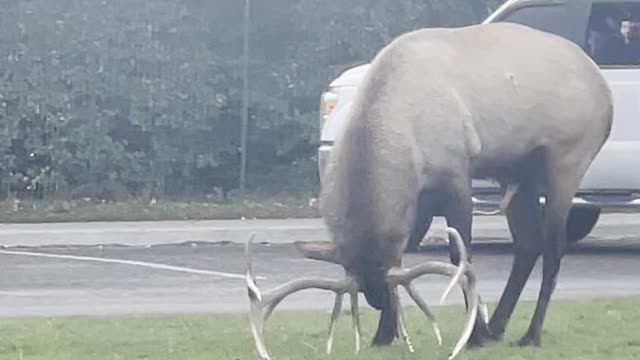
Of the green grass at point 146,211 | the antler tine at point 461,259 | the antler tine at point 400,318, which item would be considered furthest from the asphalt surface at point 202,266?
the antler tine at point 461,259

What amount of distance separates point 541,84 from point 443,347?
154 cm

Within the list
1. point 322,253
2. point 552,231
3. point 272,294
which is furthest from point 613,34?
point 272,294

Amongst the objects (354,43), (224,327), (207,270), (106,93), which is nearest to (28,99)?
(106,93)

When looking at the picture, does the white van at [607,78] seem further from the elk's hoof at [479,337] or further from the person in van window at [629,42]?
the elk's hoof at [479,337]

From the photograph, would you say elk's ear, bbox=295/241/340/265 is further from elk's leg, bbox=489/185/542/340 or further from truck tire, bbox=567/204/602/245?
truck tire, bbox=567/204/602/245

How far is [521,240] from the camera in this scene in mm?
10680

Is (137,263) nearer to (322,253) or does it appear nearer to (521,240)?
(521,240)

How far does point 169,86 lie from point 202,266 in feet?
15.7

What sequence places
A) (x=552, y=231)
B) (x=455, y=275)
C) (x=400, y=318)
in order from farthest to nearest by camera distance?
(x=552, y=231), (x=400, y=318), (x=455, y=275)

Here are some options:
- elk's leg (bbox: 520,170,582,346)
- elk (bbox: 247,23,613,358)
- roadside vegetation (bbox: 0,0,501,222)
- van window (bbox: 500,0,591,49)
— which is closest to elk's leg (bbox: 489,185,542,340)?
elk (bbox: 247,23,613,358)

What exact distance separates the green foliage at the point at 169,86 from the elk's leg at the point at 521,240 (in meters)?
9.14

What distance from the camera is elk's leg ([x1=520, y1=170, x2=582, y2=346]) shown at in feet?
33.4

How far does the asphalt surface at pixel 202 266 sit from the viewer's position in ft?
41.2

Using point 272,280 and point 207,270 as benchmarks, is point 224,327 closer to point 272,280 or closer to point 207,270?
point 272,280
